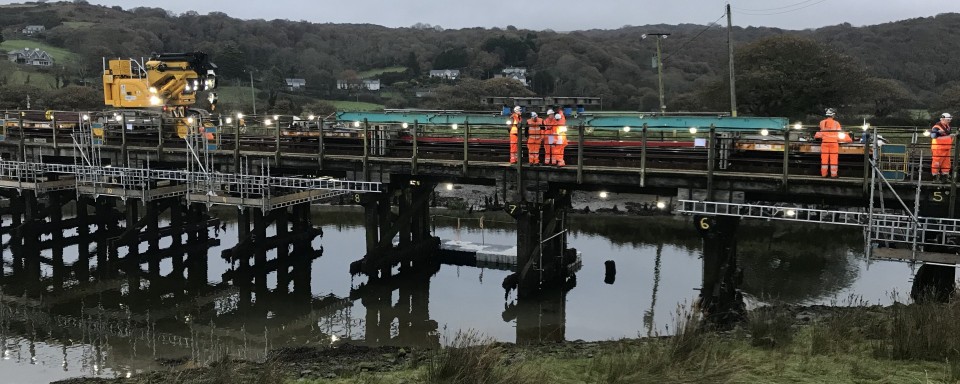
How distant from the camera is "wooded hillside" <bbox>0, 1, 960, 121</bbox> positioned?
45250 mm

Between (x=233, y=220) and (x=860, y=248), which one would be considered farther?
(x=233, y=220)

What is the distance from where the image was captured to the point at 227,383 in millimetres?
8703

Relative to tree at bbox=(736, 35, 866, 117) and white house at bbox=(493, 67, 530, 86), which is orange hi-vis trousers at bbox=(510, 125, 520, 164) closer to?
tree at bbox=(736, 35, 866, 117)

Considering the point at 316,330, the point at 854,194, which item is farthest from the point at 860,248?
the point at 316,330

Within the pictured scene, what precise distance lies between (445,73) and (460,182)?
70682mm

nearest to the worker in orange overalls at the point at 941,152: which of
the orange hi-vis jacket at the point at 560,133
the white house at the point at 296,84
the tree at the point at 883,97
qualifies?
the orange hi-vis jacket at the point at 560,133

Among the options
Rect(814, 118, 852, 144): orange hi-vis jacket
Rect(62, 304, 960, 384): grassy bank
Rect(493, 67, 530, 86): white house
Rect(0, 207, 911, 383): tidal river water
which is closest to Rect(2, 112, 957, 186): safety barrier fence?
Rect(814, 118, 852, 144): orange hi-vis jacket

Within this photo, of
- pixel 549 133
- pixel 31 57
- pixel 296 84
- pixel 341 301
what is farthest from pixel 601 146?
pixel 31 57

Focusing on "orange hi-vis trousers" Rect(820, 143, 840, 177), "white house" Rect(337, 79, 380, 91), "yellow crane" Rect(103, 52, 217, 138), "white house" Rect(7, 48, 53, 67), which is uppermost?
"white house" Rect(7, 48, 53, 67)

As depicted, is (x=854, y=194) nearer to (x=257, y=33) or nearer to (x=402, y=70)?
(x=402, y=70)

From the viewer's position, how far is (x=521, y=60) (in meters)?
90.1

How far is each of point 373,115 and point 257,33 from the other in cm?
10309

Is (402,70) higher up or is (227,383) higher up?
(402,70)

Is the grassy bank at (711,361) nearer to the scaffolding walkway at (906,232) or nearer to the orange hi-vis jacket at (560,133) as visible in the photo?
the scaffolding walkway at (906,232)
